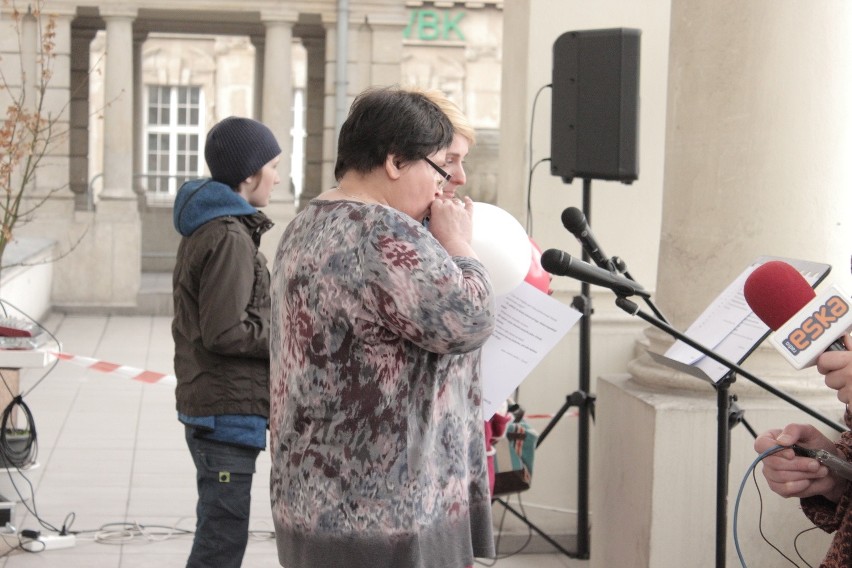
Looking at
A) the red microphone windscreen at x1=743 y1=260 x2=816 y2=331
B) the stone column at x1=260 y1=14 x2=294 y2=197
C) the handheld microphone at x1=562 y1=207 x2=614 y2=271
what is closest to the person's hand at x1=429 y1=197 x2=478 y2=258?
the handheld microphone at x1=562 y1=207 x2=614 y2=271

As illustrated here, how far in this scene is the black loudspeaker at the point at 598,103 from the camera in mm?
5543

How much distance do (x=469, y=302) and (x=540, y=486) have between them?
3.78m

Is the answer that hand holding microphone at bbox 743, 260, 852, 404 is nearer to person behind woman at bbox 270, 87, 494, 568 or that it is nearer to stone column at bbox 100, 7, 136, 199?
person behind woman at bbox 270, 87, 494, 568

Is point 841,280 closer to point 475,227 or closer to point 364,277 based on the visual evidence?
point 475,227

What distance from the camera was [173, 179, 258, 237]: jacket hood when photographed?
13.1 ft

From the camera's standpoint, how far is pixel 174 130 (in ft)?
99.3

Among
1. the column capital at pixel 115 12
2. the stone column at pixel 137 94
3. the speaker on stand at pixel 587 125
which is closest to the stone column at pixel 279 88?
the column capital at pixel 115 12

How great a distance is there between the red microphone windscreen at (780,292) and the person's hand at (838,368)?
23 centimetres

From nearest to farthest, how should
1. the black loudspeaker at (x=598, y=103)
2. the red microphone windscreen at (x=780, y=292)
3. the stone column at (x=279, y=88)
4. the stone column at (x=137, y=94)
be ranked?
the red microphone windscreen at (x=780, y=292) → the black loudspeaker at (x=598, y=103) → the stone column at (x=279, y=88) → the stone column at (x=137, y=94)

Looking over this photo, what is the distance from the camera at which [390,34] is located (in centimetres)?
1692

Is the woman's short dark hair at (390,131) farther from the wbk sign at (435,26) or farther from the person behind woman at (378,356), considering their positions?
the wbk sign at (435,26)

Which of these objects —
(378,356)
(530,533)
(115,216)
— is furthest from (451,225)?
(115,216)

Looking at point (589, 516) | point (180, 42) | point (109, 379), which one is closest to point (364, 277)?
point (589, 516)

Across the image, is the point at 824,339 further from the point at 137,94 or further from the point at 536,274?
the point at 137,94
